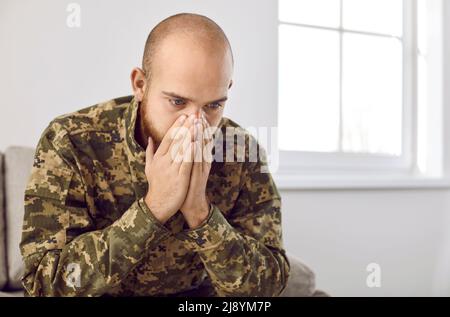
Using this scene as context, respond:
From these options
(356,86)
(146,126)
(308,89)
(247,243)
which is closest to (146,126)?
(146,126)

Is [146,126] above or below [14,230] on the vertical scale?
above

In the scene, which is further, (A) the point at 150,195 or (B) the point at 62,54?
(B) the point at 62,54

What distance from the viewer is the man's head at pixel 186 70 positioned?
632mm

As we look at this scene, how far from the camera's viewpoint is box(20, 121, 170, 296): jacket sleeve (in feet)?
2.00

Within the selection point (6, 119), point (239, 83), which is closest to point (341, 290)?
point (239, 83)

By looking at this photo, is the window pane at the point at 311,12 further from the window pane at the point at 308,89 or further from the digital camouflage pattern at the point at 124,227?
the digital camouflage pattern at the point at 124,227

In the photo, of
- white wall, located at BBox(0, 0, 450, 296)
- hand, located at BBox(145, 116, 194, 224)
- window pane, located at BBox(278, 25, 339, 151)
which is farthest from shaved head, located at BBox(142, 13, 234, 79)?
window pane, located at BBox(278, 25, 339, 151)

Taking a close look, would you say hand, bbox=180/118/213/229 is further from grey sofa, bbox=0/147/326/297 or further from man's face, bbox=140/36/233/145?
grey sofa, bbox=0/147/326/297

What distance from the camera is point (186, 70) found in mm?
630

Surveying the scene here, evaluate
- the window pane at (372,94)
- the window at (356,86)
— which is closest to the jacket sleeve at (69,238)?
the window at (356,86)

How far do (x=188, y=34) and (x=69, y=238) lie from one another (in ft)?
0.92

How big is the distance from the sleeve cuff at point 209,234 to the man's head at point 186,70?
12 cm

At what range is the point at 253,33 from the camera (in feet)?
3.37

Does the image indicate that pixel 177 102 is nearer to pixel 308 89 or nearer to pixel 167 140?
pixel 167 140
